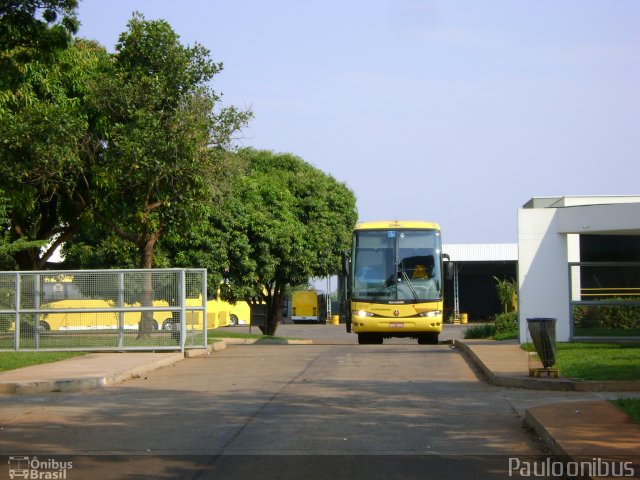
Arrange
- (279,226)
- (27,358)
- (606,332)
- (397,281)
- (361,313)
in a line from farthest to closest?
(279,226) < (361,313) < (397,281) < (606,332) < (27,358)

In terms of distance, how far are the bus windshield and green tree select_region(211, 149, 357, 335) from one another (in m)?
9.09

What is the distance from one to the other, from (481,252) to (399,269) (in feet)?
128

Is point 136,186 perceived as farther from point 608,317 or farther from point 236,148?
point 608,317

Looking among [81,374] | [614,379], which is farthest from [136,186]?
[614,379]

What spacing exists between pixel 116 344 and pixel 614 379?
11.8 m

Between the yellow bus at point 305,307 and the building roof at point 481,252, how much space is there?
18880mm

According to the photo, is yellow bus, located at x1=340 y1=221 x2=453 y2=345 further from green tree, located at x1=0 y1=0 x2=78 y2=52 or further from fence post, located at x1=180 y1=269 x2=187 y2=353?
green tree, located at x1=0 y1=0 x2=78 y2=52

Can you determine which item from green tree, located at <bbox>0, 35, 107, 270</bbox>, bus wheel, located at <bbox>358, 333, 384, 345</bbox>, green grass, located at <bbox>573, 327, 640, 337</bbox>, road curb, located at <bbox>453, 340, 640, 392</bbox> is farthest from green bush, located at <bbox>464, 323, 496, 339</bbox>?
road curb, located at <bbox>453, 340, 640, 392</bbox>

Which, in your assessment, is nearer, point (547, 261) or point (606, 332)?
point (606, 332)

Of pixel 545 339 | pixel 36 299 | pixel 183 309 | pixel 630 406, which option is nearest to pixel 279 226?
pixel 183 309

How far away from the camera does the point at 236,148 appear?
24812 mm

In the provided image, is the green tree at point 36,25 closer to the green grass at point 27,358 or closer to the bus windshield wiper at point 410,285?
the green grass at point 27,358

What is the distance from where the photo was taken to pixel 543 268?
24.6 meters

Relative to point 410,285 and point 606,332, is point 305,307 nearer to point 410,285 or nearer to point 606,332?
point 410,285
